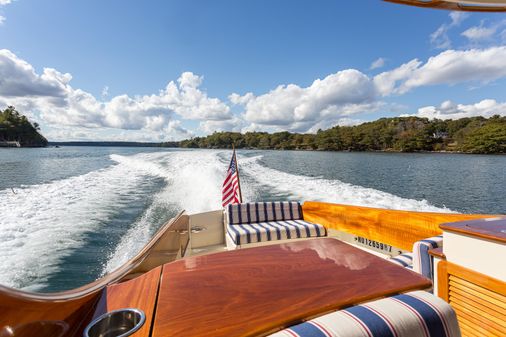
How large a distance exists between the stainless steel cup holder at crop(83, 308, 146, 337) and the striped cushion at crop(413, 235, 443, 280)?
1702 millimetres

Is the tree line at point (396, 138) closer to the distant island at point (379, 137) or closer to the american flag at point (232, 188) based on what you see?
the distant island at point (379, 137)

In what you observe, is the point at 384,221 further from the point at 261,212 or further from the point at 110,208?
the point at 110,208

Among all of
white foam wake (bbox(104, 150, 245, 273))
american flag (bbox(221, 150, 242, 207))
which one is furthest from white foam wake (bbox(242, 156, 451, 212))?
american flag (bbox(221, 150, 242, 207))

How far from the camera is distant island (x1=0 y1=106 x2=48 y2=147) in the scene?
55.7 m

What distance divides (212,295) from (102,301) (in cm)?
41

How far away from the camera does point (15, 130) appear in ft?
189

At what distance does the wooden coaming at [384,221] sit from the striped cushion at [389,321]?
1.73 meters

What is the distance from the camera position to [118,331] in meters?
0.84

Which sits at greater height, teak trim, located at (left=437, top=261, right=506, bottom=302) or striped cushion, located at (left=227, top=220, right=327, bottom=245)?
teak trim, located at (left=437, top=261, right=506, bottom=302)

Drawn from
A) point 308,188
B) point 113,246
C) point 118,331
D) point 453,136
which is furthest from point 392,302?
point 453,136

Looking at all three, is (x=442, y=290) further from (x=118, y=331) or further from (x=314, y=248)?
(x=118, y=331)

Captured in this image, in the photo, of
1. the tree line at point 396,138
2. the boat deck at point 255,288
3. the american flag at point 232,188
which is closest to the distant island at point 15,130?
the tree line at point 396,138

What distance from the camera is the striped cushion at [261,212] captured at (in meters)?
3.59

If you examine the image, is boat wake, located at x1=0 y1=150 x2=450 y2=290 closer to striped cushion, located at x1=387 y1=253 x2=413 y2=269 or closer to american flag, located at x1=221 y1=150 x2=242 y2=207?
american flag, located at x1=221 y1=150 x2=242 y2=207
